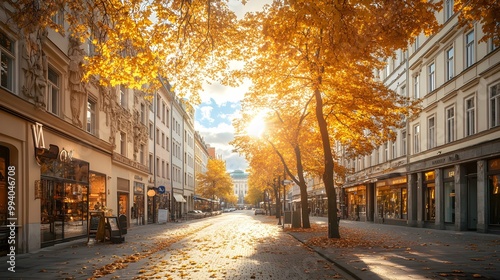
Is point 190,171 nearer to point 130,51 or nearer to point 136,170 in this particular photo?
point 136,170

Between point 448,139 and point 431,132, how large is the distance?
2737 millimetres

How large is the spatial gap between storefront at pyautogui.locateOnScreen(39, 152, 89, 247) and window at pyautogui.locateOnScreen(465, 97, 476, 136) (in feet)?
60.3

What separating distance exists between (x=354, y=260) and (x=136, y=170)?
2403 centimetres

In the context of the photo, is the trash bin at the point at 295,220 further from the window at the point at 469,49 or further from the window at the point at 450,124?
the window at the point at 469,49

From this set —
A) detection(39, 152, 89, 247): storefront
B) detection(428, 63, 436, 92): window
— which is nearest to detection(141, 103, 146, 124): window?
detection(39, 152, 89, 247): storefront

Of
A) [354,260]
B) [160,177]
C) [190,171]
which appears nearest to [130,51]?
[354,260]

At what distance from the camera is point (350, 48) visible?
9695 millimetres

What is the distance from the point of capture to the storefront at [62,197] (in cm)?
1703

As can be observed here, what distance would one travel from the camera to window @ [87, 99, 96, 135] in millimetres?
22906

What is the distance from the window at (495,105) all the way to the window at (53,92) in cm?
1826

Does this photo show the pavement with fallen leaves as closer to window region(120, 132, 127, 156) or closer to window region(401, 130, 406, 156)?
window region(120, 132, 127, 156)

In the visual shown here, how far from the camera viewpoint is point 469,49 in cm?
2444

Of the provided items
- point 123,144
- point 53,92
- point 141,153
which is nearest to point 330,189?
point 53,92

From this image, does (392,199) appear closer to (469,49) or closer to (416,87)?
(416,87)
